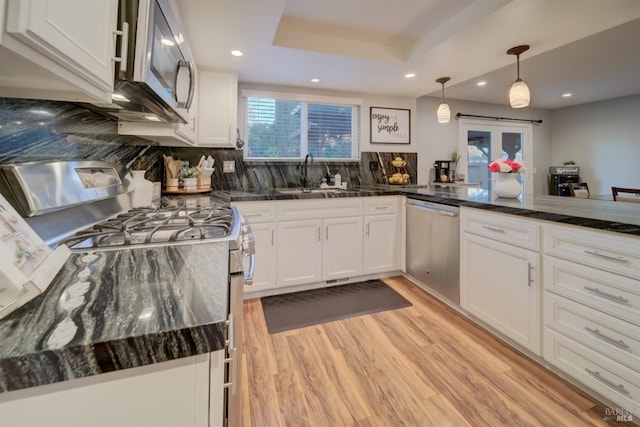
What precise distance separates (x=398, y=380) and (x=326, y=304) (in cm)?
98

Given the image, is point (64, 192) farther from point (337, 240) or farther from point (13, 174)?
point (337, 240)

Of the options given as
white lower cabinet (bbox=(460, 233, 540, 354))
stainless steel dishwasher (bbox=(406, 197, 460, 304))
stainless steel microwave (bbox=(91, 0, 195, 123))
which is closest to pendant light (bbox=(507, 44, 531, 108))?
stainless steel dishwasher (bbox=(406, 197, 460, 304))

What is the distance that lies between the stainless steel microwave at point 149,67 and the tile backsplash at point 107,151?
5.8 inches

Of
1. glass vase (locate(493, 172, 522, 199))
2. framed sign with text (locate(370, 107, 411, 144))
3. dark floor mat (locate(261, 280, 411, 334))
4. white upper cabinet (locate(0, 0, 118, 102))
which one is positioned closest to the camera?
white upper cabinet (locate(0, 0, 118, 102))

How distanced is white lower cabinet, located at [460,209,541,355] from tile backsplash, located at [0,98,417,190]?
1695mm

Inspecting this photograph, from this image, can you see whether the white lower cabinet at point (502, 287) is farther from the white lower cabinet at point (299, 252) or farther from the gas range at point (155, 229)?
the gas range at point (155, 229)

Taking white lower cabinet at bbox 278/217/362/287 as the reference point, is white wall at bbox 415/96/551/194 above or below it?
above

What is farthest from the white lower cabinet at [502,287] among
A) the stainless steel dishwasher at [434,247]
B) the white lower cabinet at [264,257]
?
the white lower cabinet at [264,257]

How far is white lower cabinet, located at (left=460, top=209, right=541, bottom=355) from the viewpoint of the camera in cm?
162

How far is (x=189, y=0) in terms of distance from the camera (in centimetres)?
157

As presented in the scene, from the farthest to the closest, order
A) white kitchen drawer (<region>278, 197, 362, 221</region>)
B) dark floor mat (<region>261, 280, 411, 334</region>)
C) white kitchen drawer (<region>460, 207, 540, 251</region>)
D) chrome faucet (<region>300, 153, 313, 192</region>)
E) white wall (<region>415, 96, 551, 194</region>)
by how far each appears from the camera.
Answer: white wall (<region>415, 96, 551, 194</region>) < chrome faucet (<region>300, 153, 313, 192</region>) < white kitchen drawer (<region>278, 197, 362, 221</region>) < dark floor mat (<region>261, 280, 411, 334</region>) < white kitchen drawer (<region>460, 207, 540, 251</region>)

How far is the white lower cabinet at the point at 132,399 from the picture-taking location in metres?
0.42

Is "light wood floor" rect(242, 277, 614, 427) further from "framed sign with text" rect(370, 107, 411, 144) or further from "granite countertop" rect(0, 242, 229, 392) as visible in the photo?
"framed sign with text" rect(370, 107, 411, 144)

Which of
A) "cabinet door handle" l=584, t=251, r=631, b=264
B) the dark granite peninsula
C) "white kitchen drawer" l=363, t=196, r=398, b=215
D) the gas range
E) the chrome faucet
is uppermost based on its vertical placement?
the chrome faucet
